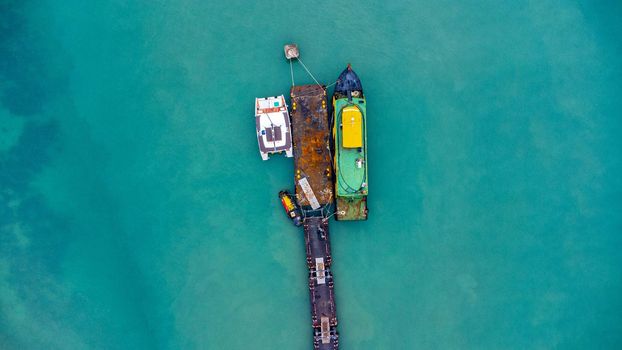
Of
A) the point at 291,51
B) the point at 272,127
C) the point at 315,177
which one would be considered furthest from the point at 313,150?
the point at 291,51

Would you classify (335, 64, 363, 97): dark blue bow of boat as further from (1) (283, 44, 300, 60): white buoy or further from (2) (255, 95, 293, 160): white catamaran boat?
(2) (255, 95, 293, 160): white catamaran boat

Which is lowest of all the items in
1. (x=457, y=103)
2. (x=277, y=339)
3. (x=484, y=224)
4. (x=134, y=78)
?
(x=277, y=339)

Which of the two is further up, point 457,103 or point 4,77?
point 4,77

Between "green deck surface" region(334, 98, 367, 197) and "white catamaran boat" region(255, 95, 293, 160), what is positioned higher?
"white catamaran boat" region(255, 95, 293, 160)

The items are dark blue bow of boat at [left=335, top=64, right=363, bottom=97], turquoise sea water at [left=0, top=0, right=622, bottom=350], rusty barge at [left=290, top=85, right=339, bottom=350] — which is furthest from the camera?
turquoise sea water at [left=0, top=0, right=622, bottom=350]

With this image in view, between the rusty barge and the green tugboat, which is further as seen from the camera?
the rusty barge

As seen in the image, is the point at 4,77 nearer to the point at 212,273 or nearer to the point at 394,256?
the point at 212,273

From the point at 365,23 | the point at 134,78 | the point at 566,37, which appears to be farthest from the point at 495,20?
the point at 134,78

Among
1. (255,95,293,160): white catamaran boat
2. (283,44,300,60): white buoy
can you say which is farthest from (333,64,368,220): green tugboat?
(283,44,300,60): white buoy
